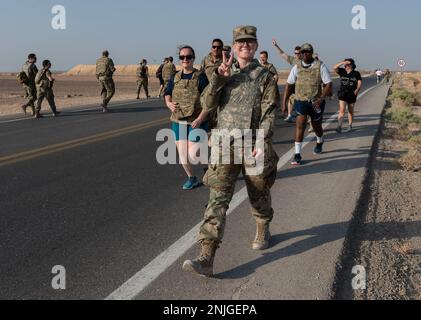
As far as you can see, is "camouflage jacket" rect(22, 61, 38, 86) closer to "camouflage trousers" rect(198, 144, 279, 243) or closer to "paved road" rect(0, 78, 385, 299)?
"paved road" rect(0, 78, 385, 299)

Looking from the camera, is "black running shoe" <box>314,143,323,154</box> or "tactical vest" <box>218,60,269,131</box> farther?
"black running shoe" <box>314,143,323,154</box>

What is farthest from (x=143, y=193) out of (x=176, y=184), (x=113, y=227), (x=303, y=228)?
(x=303, y=228)

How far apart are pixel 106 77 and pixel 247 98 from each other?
13.8 m

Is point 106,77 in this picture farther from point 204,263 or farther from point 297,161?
point 204,263

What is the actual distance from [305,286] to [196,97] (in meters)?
3.30

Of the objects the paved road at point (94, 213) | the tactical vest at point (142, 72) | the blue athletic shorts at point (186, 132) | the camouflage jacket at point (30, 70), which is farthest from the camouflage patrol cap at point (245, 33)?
the tactical vest at point (142, 72)

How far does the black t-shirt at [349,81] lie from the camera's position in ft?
37.3

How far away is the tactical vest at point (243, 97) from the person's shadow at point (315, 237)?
1.14m

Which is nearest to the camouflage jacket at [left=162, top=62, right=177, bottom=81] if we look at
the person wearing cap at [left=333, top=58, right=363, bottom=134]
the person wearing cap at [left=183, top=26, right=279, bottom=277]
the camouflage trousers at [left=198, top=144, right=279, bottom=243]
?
the person wearing cap at [left=333, top=58, right=363, bottom=134]

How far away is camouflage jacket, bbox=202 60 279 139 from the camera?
3855 millimetres

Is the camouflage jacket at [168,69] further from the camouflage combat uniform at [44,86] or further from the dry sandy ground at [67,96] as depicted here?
the camouflage combat uniform at [44,86]

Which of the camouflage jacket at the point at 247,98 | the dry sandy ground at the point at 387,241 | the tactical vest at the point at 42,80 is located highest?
the tactical vest at the point at 42,80

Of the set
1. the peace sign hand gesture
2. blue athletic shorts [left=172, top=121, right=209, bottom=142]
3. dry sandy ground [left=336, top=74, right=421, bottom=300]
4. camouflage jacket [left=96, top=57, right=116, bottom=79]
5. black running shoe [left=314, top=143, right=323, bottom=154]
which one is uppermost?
camouflage jacket [left=96, top=57, right=116, bottom=79]

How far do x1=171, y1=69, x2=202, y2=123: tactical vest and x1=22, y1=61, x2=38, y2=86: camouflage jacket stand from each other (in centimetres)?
1066
